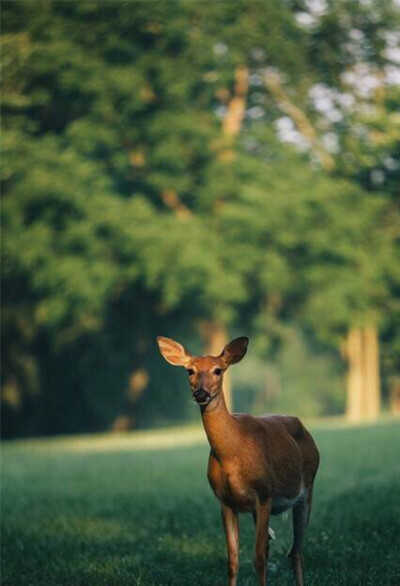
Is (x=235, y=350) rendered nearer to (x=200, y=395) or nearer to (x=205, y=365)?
(x=205, y=365)

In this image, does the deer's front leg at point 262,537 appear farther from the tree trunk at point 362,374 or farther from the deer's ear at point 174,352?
the tree trunk at point 362,374

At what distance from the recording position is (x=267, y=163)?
3725cm

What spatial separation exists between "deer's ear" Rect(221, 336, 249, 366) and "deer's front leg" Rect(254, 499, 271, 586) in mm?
996

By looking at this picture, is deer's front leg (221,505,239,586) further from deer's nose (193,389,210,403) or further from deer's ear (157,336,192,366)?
deer's ear (157,336,192,366)

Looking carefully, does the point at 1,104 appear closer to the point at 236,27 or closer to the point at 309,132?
the point at 236,27

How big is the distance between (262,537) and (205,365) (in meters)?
1.25

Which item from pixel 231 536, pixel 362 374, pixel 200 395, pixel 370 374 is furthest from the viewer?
pixel 362 374

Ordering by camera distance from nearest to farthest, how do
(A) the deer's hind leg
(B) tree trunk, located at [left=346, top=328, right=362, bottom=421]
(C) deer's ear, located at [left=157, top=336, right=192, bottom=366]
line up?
(C) deer's ear, located at [left=157, top=336, right=192, bottom=366]
(A) the deer's hind leg
(B) tree trunk, located at [left=346, top=328, right=362, bottom=421]

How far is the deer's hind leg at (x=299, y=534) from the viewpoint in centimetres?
820

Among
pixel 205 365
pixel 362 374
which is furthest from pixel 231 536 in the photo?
pixel 362 374

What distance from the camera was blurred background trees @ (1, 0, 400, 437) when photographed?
35.3 meters

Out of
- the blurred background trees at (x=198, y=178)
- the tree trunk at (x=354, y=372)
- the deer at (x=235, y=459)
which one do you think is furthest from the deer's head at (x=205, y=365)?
the tree trunk at (x=354, y=372)

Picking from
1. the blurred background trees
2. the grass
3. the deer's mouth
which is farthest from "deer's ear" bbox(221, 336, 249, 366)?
the blurred background trees

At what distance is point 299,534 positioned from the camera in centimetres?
827
